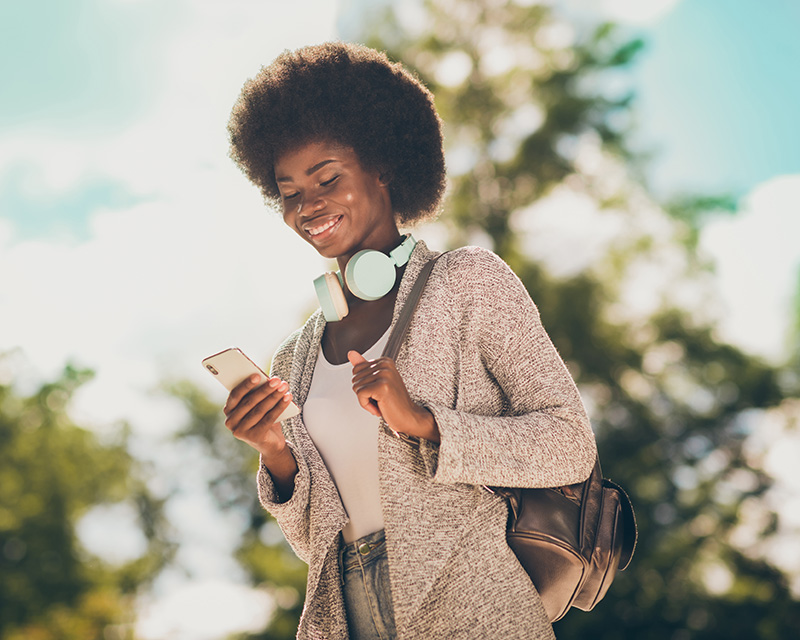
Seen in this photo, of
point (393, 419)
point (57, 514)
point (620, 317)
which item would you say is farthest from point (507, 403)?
point (57, 514)

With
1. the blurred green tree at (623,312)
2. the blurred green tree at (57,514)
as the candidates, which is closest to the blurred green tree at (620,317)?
the blurred green tree at (623,312)

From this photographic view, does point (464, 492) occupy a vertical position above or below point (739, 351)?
above

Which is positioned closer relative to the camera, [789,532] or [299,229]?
[299,229]

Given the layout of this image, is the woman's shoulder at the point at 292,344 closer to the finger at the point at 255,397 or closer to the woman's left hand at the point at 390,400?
the finger at the point at 255,397

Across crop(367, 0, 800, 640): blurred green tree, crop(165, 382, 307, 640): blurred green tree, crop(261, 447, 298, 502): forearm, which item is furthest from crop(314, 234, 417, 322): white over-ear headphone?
crop(165, 382, 307, 640): blurred green tree

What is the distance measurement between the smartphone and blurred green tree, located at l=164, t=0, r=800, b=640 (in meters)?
9.17

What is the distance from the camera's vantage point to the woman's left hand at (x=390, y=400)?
186 cm

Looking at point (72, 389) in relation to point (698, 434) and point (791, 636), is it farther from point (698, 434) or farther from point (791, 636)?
point (791, 636)

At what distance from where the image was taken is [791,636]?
415 inches

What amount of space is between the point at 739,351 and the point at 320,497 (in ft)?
39.1

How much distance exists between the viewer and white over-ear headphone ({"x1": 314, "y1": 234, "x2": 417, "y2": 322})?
2.42m

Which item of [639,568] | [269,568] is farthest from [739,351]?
[269,568]

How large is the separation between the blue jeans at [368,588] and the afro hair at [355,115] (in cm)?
135

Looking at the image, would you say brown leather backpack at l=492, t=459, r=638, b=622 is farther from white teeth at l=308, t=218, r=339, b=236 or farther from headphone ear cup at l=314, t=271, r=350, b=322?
white teeth at l=308, t=218, r=339, b=236
